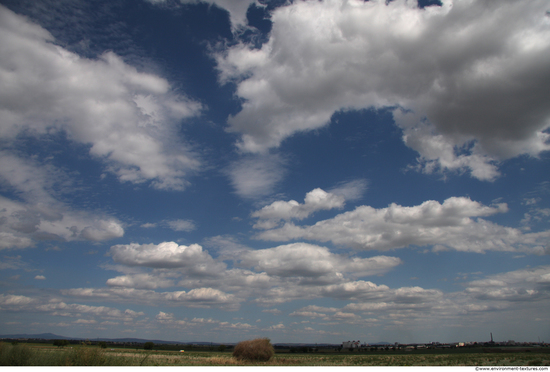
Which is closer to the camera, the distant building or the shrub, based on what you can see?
the shrub

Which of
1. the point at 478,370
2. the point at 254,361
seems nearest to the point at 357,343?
the point at 254,361

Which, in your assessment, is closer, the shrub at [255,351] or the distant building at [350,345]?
the shrub at [255,351]

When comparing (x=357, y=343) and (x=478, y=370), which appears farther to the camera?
(x=357, y=343)

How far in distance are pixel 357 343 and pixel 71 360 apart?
19773cm

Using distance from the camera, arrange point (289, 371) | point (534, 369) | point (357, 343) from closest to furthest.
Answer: point (289, 371) → point (534, 369) → point (357, 343)

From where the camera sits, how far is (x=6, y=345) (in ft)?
82.4

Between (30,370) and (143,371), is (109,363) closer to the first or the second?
(30,370)

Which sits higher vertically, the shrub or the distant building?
the shrub

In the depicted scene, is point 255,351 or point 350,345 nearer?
point 255,351

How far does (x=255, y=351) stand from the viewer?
51.5 metres

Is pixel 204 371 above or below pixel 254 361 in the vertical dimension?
above

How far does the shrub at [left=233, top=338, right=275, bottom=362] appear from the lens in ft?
169

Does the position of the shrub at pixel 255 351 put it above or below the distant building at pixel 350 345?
above

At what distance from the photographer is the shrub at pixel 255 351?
51.4m
